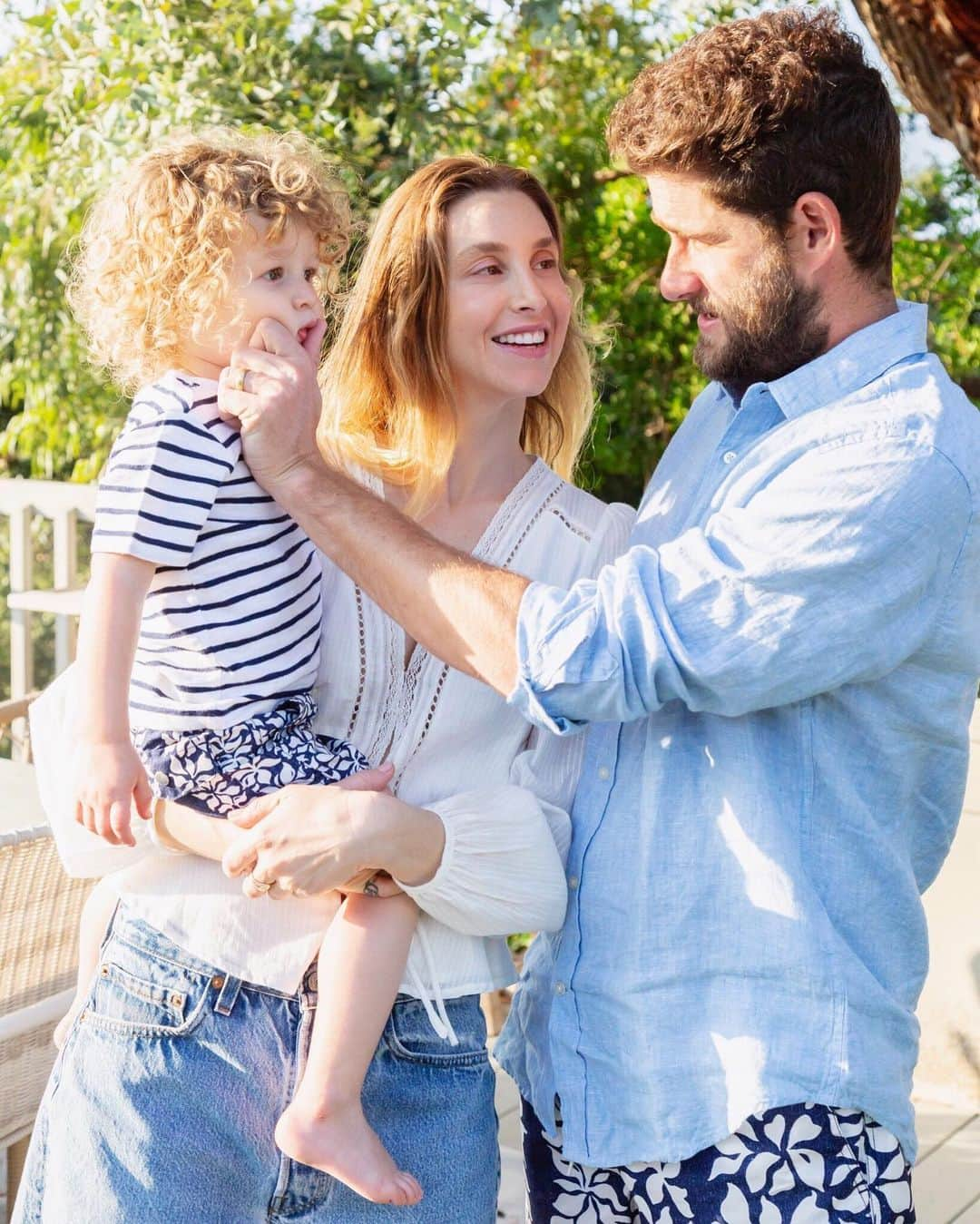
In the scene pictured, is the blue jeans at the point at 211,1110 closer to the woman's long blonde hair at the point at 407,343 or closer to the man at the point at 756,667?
the man at the point at 756,667

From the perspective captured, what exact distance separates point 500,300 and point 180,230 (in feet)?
1.39

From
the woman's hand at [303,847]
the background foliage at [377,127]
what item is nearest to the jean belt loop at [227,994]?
the woman's hand at [303,847]

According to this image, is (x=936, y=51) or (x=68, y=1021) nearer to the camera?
(x=68, y=1021)

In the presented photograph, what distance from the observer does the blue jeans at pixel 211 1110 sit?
156 centimetres

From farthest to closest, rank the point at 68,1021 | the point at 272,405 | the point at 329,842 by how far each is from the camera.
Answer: the point at 68,1021
the point at 272,405
the point at 329,842

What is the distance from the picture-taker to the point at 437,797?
1.70 meters

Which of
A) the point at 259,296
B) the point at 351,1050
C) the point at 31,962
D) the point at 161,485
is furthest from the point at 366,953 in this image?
the point at 31,962

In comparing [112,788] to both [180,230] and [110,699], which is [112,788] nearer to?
[110,699]

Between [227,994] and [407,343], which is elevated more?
[407,343]

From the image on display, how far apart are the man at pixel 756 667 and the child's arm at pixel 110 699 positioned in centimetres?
20

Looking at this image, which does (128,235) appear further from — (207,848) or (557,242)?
(207,848)

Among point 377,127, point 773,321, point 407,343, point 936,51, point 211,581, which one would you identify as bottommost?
point 211,581

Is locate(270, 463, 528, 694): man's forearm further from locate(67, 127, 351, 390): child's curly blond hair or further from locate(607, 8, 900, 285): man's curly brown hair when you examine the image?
locate(607, 8, 900, 285): man's curly brown hair

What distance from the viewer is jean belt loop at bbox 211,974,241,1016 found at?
1.60 metres
